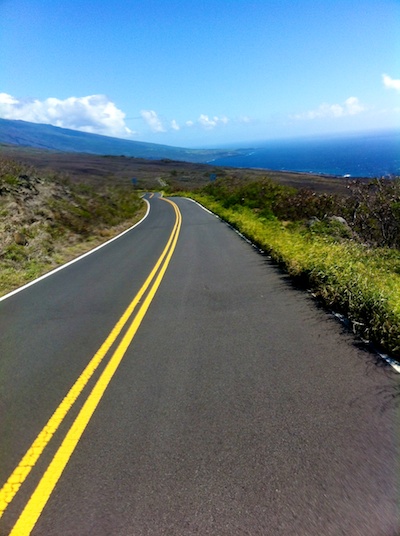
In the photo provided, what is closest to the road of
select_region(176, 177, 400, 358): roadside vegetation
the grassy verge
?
the grassy verge

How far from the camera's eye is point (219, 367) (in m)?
4.52

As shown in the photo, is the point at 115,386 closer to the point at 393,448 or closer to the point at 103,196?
the point at 393,448

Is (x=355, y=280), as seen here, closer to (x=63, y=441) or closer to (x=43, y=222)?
(x=63, y=441)

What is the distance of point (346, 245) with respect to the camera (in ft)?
33.6

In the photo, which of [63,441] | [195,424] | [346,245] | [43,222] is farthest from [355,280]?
[43,222]

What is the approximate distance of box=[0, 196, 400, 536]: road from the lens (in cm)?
246

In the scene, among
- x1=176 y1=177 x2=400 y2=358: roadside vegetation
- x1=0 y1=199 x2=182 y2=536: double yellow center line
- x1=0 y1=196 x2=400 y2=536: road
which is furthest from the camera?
x1=176 y1=177 x2=400 y2=358: roadside vegetation

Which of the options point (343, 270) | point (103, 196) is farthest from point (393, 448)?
point (103, 196)

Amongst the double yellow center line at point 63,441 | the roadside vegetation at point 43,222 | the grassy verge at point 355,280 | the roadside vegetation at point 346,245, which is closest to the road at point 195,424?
the double yellow center line at point 63,441

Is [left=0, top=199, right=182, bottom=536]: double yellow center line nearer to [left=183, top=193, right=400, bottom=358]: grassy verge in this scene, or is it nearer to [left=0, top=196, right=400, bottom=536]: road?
[left=0, top=196, right=400, bottom=536]: road

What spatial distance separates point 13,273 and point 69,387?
7.32 meters

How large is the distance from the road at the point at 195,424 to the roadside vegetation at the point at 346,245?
17.8 inches

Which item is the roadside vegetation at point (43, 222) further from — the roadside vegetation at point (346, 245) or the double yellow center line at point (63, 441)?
the roadside vegetation at point (346, 245)

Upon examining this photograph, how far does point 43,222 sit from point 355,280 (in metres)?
13.7
